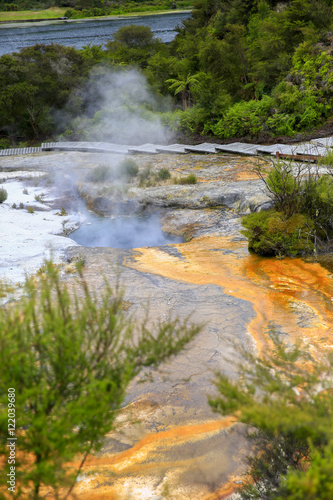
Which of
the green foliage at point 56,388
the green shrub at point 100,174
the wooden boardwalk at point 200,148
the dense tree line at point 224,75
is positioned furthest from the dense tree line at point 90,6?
the green foliage at point 56,388

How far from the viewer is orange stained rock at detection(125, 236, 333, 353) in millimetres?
4867

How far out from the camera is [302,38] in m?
15.9

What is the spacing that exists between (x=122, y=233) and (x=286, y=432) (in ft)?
24.8

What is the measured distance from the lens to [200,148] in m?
14.7

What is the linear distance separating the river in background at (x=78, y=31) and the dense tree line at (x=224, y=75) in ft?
30.3

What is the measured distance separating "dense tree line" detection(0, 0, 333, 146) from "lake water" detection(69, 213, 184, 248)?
7127 mm

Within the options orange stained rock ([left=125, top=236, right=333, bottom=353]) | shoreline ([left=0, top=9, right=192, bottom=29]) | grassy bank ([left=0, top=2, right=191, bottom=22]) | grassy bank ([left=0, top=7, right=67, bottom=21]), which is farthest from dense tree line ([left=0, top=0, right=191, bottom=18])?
orange stained rock ([left=125, top=236, right=333, bottom=353])

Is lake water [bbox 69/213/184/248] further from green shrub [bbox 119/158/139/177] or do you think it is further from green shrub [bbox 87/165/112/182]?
green shrub [bbox 119/158/139/177]

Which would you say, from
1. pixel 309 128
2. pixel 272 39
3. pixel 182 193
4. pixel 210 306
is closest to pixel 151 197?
pixel 182 193

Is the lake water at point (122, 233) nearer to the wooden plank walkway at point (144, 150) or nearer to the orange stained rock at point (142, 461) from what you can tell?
the orange stained rock at point (142, 461)

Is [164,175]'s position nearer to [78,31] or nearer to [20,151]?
[20,151]

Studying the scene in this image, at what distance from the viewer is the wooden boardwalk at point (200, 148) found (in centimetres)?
1174

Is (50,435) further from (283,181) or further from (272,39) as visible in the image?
(272,39)

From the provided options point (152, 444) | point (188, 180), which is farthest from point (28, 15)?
point (152, 444)
